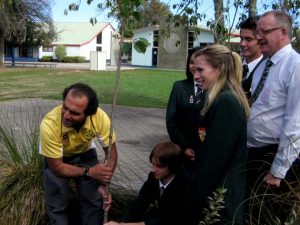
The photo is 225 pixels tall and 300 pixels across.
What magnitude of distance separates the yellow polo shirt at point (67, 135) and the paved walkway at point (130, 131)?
0.78 meters

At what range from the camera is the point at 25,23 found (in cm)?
3934

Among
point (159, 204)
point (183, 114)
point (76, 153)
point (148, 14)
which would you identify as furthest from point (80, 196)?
point (148, 14)

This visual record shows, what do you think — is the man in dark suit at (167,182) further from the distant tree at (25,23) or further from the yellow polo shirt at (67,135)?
the distant tree at (25,23)

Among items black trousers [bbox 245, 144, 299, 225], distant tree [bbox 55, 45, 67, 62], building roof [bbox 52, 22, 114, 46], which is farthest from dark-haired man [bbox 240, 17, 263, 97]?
building roof [bbox 52, 22, 114, 46]

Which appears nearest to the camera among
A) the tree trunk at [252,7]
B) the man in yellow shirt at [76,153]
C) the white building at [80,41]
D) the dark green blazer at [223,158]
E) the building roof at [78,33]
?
the dark green blazer at [223,158]

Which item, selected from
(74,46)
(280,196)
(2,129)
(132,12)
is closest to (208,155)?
(280,196)

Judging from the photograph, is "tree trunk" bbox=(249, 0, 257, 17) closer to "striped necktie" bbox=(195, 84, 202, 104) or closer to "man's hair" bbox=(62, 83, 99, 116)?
"striped necktie" bbox=(195, 84, 202, 104)

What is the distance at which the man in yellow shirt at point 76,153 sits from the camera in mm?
3539

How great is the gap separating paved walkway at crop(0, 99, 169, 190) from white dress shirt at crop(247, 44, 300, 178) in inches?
64.8

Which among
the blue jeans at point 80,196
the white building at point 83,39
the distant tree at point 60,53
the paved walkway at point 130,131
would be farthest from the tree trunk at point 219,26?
the white building at point 83,39

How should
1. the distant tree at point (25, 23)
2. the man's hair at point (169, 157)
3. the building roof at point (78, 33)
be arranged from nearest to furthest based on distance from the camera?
the man's hair at point (169, 157) → the distant tree at point (25, 23) → the building roof at point (78, 33)

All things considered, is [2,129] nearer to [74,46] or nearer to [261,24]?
[261,24]

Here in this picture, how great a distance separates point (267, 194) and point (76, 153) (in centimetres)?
159

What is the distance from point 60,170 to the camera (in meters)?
3.67
